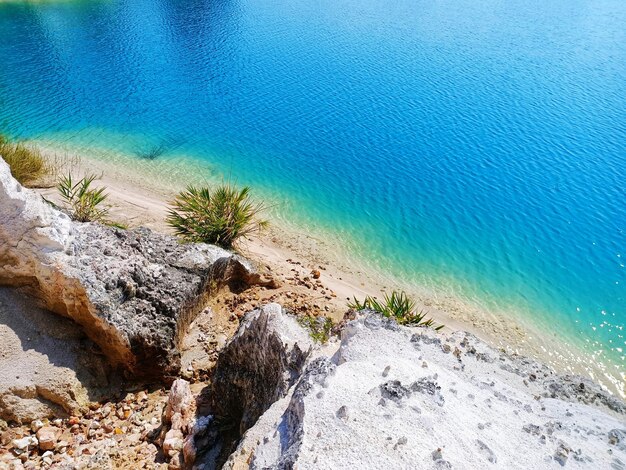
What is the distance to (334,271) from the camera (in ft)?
47.9

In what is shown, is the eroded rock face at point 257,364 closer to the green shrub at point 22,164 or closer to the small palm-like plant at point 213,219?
the small palm-like plant at point 213,219

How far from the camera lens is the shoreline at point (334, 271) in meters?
12.6

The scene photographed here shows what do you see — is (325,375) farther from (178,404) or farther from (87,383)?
(87,383)

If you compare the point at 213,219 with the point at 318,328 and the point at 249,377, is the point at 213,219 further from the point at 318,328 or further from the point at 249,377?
the point at 249,377

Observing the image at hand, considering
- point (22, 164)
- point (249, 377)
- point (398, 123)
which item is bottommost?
point (249, 377)

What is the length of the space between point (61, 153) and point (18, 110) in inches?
231

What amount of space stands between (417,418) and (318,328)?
12.7ft

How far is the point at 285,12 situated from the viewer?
4459 cm

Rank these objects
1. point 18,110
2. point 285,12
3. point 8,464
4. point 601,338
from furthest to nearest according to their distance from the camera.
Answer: point 285,12
point 18,110
point 601,338
point 8,464

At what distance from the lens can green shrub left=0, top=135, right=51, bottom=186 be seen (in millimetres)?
14148

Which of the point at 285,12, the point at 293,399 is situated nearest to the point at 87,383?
the point at 293,399

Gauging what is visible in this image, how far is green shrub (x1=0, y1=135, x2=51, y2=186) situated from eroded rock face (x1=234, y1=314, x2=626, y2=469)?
41.8 feet

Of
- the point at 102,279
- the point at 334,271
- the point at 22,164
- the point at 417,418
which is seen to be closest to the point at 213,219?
the point at 334,271

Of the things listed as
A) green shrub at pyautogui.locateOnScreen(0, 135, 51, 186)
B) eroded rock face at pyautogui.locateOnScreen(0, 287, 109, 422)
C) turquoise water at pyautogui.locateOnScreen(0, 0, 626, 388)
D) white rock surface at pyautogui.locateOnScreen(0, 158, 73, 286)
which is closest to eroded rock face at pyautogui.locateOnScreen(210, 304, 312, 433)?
eroded rock face at pyautogui.locateOnScreen(0, 287, 109, 422)
